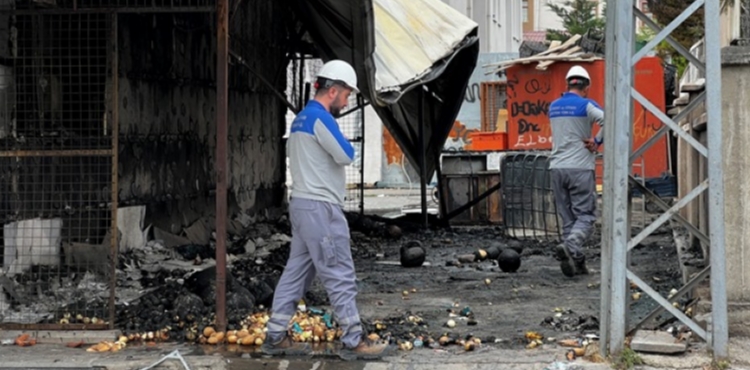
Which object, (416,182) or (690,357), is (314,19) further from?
(416,182)

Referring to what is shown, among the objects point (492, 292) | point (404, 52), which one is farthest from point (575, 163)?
point (404, 52)

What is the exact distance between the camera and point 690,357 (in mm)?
6973

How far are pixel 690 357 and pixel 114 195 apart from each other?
4.17 metres

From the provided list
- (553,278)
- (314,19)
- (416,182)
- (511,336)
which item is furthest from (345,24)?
(416,182)

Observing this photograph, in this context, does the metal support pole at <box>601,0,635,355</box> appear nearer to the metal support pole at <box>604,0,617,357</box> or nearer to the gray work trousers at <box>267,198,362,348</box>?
the metal support pole at <box>604,0,617,357</box>

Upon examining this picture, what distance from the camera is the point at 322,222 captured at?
23.8 ft

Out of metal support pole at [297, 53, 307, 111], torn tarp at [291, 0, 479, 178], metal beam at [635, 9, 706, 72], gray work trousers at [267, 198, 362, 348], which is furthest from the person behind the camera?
metal support pole at [297, 53, 307, 111]

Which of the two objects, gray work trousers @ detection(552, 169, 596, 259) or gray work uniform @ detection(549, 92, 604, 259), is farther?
gray work uniform @ detection(549, 92, 604, 259)

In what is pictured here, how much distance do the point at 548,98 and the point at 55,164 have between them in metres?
14.3

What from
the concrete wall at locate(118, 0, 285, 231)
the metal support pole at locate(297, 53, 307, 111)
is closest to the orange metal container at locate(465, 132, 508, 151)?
the metal support pole at locate(297, 53, 307, 111)

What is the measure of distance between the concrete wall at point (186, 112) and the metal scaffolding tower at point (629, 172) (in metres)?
4.14

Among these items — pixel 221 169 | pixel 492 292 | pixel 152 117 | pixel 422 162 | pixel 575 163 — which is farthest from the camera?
pixel 422 162

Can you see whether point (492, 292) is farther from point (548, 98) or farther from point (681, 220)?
point (548, 98)

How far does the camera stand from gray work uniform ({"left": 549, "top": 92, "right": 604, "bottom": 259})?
11.2 m
